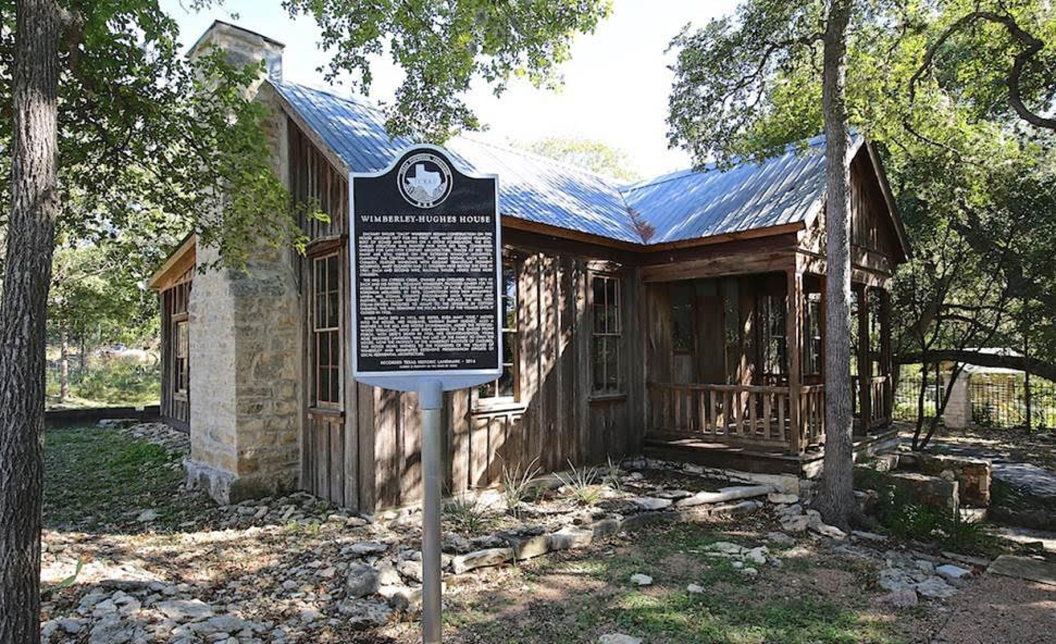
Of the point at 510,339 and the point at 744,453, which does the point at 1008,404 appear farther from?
the point at 510,339

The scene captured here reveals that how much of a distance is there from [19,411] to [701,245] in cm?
865

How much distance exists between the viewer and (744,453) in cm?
947

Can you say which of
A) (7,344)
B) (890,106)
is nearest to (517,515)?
(7,344)

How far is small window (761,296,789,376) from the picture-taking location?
12.8m

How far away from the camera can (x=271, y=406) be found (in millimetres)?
8672

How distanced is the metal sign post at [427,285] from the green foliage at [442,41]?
456cm

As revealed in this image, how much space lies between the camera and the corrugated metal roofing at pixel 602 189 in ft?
29.0

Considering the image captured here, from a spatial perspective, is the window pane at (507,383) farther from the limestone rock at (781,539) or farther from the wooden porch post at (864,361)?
the wooden porch post at (864,361)

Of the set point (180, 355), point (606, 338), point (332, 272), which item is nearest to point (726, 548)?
point (606, 338)

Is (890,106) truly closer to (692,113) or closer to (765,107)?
(765,107)

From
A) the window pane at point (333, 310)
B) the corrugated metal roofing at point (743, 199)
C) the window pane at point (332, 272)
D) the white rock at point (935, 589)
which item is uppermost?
the corrugated metal roofing at point (743, 199)

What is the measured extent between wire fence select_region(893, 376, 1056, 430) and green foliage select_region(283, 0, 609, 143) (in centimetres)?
1334

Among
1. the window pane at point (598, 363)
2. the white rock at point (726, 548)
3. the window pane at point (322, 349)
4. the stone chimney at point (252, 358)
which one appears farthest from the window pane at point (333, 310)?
the white rock at point (726, 548)

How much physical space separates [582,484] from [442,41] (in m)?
6.04
